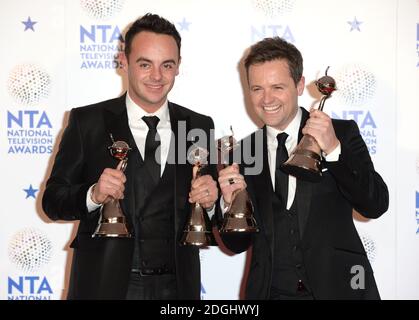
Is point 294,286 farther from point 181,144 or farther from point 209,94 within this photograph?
point 209,94

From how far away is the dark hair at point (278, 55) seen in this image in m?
2.76

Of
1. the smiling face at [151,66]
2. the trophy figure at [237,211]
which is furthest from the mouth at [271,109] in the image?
the smiling face at [151,66]

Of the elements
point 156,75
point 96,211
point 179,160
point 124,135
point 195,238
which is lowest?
point 195,238

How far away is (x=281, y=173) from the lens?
2.69 metres

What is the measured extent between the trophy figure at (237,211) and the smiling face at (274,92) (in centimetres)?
26

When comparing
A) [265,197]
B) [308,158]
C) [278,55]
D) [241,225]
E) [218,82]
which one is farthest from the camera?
[218,82]

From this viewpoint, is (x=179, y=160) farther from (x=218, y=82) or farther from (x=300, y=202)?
(x=218, y=82)

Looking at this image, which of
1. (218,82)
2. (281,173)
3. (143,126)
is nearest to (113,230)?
(143,126)

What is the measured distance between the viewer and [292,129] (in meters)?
2.80

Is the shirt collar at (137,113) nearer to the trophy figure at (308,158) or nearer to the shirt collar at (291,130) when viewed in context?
the shirt collar at (291,130)

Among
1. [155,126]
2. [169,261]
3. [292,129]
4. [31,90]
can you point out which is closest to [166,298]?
[169,261]

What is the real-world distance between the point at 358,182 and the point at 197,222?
718 millimetres

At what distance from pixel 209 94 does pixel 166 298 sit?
160 cm

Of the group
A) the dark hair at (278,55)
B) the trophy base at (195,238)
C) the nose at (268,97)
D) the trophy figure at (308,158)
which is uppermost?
the dark hair at (278,55)
